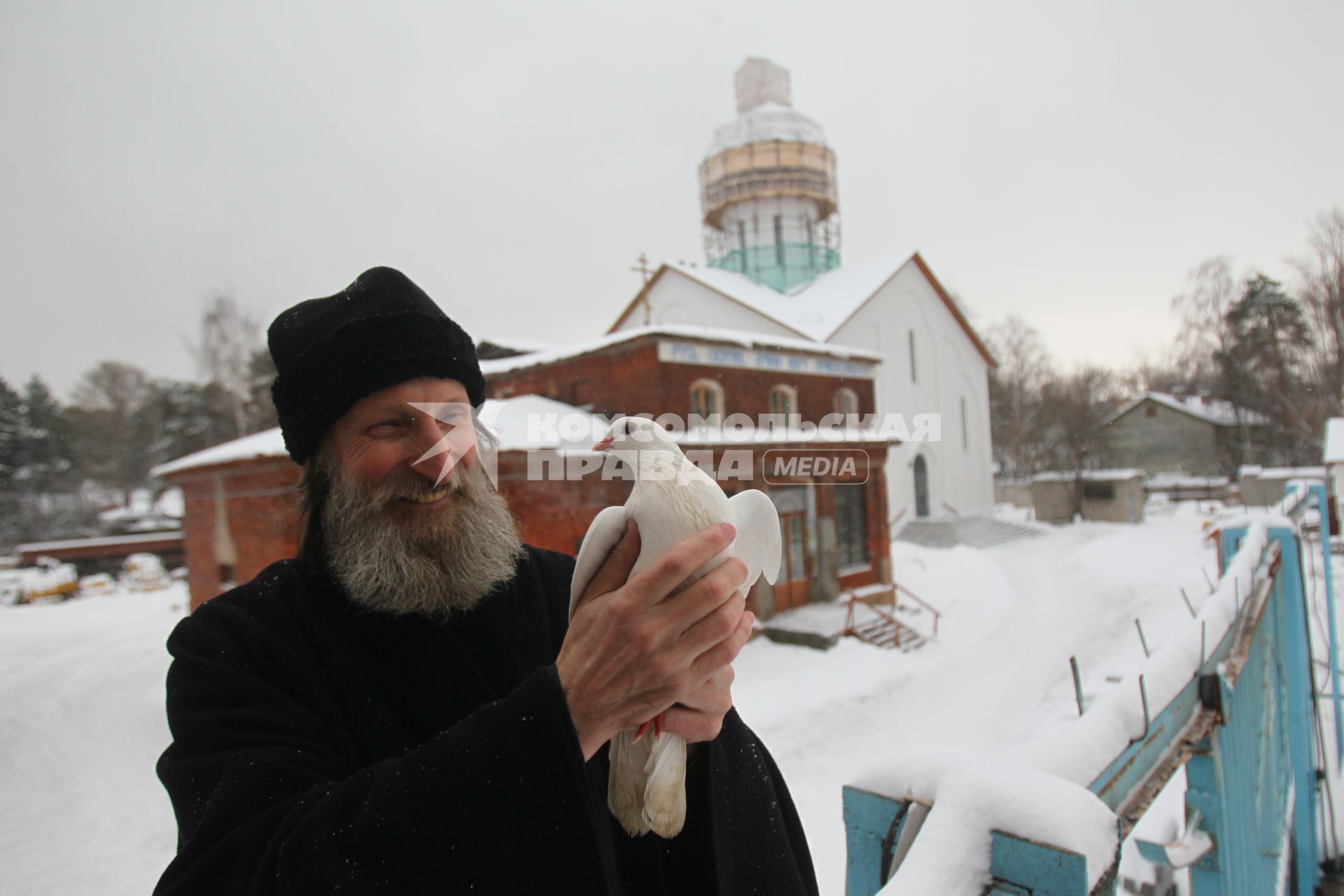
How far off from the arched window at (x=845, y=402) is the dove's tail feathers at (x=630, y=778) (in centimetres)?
218

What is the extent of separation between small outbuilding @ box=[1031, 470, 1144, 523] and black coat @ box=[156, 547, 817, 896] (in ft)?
39.5

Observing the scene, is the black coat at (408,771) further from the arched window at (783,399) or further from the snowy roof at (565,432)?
the arched window at (783,399)

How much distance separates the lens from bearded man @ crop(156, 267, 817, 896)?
0.47m

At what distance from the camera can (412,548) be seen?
79cm

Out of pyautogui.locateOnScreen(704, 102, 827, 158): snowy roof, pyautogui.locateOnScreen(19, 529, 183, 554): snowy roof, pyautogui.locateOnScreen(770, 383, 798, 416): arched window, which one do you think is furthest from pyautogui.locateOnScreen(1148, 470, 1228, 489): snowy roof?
pyautogui.locateOnScreen(19, 529, 183, 554): snowy roof

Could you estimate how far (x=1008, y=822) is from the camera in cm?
68

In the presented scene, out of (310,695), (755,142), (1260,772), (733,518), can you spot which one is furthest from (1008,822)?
(755,142)

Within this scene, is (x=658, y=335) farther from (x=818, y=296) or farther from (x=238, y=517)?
(x=818, y=296)

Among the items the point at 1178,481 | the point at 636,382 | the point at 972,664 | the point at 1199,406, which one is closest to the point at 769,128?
the point at 1199,406

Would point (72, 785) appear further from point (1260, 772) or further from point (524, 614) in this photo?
point (1260, 772)

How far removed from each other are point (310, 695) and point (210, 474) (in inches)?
262

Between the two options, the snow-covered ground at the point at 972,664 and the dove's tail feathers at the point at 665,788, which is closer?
the dove's tail feathers at the point at 665,788

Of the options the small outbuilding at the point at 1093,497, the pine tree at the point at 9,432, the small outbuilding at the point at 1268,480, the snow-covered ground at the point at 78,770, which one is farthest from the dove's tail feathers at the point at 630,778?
the small outbuilding at the point at 1268,480

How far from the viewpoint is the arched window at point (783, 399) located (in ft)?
7.09
